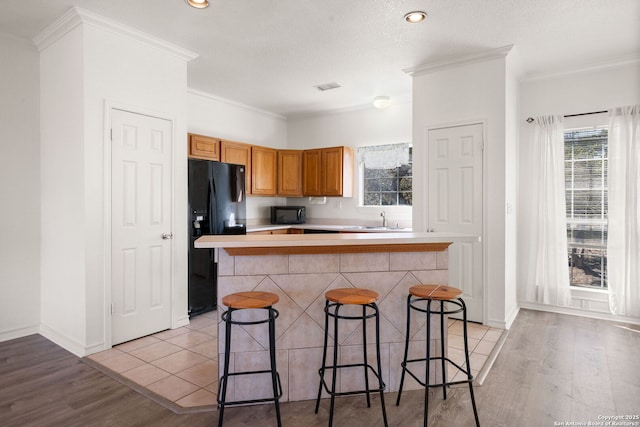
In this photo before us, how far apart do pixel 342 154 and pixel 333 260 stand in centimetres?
336

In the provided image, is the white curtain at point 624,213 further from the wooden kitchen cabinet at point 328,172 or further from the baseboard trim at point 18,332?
the baseboard trim at point 18,332

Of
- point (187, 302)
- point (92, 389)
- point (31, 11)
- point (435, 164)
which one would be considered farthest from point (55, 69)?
point (435, 164)

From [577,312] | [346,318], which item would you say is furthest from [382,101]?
[346,318]

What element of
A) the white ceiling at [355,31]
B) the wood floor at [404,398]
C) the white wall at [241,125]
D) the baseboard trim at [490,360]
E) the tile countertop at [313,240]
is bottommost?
the wood floor at [404,398]

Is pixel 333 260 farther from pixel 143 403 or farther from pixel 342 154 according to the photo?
pixel 342 154

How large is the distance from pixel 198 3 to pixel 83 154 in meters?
1.45

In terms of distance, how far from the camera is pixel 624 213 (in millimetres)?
3664

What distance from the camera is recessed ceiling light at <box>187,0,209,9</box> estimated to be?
8.66 feet

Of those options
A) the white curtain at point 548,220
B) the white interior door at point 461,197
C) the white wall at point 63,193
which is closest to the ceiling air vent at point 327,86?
the white interior door at point 461,197

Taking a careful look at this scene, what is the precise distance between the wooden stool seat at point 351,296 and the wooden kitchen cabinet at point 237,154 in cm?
331

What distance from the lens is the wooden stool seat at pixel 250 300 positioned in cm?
185

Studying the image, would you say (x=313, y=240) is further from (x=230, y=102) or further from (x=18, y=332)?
(x=230, y=102)

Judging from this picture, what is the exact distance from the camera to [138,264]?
3188 mm

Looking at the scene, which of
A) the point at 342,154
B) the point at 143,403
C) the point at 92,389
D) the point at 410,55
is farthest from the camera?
the point at 342,154
